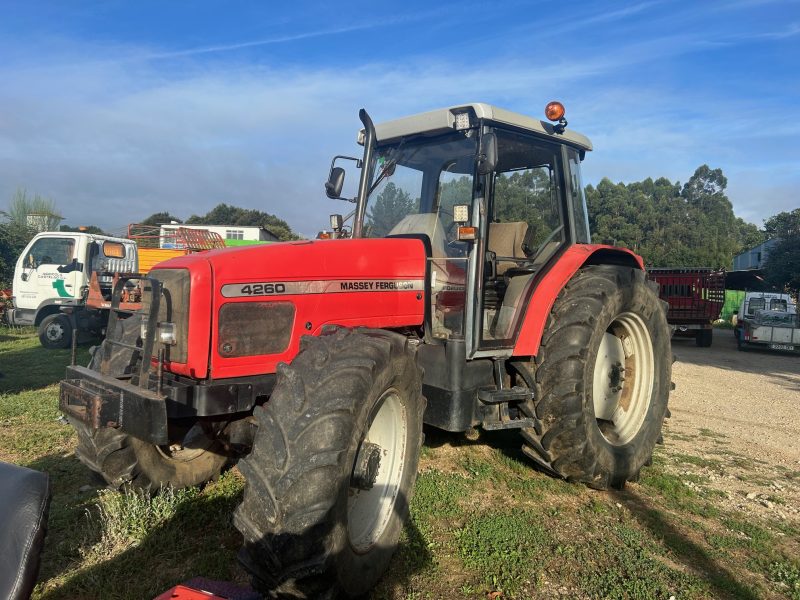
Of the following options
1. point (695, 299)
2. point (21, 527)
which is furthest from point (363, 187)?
point (695, 299)

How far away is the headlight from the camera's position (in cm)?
288

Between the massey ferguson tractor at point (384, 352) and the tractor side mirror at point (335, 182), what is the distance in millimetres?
11

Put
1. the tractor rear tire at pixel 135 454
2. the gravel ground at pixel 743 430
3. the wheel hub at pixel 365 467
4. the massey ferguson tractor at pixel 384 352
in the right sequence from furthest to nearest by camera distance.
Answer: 1. the gravel ground at pixel 743 430
2. the tractor rear tire at pixel 135 454
3. the wheel hub at pixel 365 467
4. the massey ferguson tractor at pixel 384 352

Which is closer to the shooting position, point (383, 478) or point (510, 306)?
point (383, 478)

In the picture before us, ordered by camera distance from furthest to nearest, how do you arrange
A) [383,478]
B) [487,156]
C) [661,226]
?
[661,226]
[487,156]
[383,478]

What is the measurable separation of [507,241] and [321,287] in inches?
66.4

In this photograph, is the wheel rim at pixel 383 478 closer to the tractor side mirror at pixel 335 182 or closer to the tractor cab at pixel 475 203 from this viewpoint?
the tractor cab at pixel 475 203

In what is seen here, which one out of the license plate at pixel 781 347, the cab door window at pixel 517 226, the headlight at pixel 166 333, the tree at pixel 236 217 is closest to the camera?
the headlight at pixel 166 333

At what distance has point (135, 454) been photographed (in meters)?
3.39

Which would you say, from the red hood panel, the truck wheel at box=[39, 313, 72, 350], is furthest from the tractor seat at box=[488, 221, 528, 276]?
the truck wheel at box=[39, 313, 72, 350]

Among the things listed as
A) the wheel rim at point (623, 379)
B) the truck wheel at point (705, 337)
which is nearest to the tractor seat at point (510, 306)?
the wheel rim at point (623, 379)

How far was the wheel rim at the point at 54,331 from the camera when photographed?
37.3 feet

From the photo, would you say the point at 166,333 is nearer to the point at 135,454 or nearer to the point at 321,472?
the point at 135,454

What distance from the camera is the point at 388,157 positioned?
4.34 meters
